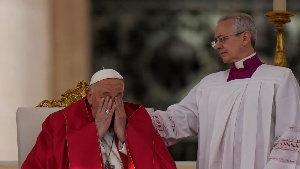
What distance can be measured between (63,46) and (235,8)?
1543 mm

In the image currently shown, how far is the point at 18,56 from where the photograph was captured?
5.96m

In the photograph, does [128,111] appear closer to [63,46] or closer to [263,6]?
[63,46]

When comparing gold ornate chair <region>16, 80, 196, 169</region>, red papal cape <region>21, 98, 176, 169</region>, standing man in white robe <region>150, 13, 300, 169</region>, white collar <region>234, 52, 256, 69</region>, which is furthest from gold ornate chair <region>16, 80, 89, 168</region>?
white collar <region>234, 52, 256, 69</region>

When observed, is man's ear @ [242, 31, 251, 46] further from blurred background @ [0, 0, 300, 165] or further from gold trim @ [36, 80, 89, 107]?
blurred background @ [0, 0, 300, 165]

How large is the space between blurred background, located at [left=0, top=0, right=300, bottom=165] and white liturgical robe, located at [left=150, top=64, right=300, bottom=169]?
159cm

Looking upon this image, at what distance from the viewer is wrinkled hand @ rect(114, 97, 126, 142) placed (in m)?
4.17

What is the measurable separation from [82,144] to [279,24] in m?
1.40

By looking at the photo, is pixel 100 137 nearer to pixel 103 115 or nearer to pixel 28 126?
pixel 103 115

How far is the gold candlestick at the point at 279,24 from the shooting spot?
4198 mm

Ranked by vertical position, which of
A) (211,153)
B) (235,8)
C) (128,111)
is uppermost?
(235,8)

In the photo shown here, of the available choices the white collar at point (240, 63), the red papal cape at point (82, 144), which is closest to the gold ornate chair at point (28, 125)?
the red papal cape at point (82, 144)

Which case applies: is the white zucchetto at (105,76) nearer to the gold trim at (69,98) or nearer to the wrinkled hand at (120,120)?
the wrinkled hand at (120,120)

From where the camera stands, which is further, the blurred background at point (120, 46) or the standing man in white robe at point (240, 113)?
the blurred background at point (120, 46)

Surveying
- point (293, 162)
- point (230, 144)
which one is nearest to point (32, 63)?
point (230, 144)
